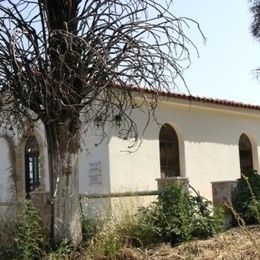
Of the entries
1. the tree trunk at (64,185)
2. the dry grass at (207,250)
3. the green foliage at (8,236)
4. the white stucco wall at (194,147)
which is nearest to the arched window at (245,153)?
the white stucco wall at (194,147)

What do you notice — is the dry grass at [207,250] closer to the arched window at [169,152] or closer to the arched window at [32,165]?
the arched window at [169,152]

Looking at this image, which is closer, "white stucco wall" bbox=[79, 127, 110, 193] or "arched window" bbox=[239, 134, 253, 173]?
"white stucco wall" bbox=[79, 127, 110, 193]

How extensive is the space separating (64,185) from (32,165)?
8.05 metres

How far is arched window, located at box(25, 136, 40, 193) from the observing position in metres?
17.1

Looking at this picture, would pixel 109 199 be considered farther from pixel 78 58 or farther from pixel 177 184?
pixel 78 58

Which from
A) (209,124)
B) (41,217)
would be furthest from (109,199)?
(209,124)

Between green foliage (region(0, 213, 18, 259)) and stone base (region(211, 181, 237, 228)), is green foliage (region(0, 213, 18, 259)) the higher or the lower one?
the lower one

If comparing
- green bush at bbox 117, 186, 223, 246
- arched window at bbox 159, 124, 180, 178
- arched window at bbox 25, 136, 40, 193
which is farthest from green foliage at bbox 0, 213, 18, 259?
arched window at bbox 159, 124, 180, 178

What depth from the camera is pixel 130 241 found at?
30.4 feet

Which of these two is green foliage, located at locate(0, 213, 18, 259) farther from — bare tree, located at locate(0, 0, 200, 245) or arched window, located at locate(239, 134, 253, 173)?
arched window, located at locate(239, 134, 253, 173)

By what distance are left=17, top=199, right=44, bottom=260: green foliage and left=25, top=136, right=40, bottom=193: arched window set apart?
308 inches

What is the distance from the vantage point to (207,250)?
841cm

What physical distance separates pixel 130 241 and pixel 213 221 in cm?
134

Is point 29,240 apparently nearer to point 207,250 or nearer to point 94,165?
point 207,250
